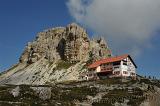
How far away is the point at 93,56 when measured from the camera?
19212cm

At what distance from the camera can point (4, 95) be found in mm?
97375

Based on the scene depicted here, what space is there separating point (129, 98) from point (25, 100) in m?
29.8

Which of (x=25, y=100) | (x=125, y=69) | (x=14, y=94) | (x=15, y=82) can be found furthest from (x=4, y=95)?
(x=15, y=82)

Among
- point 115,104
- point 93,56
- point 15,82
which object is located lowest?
point 115,104

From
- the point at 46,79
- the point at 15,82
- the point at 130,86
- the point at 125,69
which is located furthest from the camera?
the point at 15,82

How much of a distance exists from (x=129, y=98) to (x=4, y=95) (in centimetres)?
3454

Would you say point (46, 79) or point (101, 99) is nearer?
point (101, 99)

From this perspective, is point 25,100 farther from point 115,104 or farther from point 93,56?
point 93,56

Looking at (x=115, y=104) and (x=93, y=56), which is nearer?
(x=115, y=104)

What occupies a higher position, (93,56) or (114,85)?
(93,56)

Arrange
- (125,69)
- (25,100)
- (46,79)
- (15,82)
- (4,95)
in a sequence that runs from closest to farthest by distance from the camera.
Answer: (25,100)
(4,95)
(125,69)
(46,79)
(15,82)

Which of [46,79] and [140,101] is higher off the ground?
[46,79]

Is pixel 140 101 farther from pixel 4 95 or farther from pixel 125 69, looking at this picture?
pixel 125 69

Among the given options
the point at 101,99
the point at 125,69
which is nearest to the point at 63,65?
the point at 125,69
